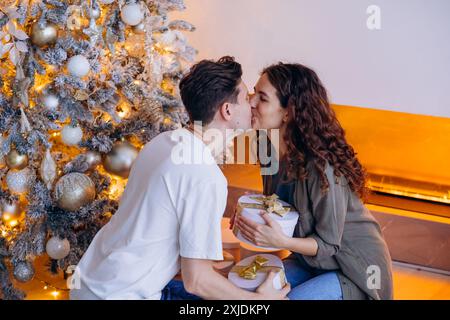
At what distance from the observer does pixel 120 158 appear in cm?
244

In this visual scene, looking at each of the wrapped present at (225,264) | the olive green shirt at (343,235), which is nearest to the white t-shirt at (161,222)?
the olive green shirt at (343,235)

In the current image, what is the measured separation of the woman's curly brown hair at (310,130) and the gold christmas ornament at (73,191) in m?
0.84

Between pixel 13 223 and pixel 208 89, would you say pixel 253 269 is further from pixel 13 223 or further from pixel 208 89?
pixel 13 223

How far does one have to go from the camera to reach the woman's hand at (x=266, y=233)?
1.88 meters

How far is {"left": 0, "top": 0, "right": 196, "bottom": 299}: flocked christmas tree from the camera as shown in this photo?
2262 mm

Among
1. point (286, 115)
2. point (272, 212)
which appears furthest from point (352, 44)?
point (272, 212)

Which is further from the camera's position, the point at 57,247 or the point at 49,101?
the point at 57,247

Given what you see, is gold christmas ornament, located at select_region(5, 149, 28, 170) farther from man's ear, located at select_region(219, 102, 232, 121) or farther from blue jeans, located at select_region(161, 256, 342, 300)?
man's ear, located at select_region(219, 102, 232, 121)

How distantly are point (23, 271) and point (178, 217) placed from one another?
44.6 inches

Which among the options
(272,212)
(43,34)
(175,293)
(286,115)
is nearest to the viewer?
(175,293)

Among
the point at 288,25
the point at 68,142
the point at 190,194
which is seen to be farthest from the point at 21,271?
the point at 288,25

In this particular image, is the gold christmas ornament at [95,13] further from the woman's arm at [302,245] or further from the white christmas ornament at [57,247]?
the woman's arm at [302,245]

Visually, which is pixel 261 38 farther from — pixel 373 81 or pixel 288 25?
pixel 373 81
